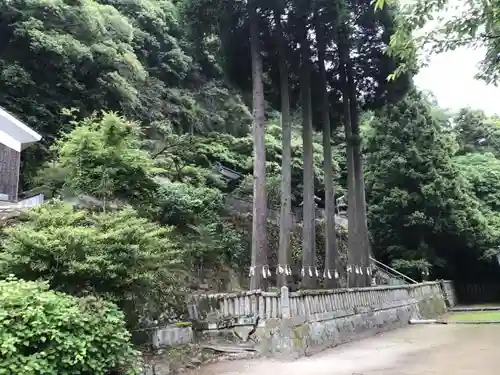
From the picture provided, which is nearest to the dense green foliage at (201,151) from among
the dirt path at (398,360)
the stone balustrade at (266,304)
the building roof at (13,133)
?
the stone balustrade at (266,304)

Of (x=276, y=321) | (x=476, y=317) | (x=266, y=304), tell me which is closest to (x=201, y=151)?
→ (x=266, y=304)

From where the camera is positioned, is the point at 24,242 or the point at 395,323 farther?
the point at 395,323

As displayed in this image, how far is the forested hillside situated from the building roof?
111 cm

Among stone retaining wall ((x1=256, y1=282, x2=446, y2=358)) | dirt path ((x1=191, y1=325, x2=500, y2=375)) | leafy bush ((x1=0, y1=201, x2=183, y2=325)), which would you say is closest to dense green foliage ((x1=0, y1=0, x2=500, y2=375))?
leafy bush ((x1=0, y1=201, x2=183, y2=325))

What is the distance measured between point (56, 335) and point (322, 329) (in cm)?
699

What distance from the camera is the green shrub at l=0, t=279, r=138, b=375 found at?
496 cm

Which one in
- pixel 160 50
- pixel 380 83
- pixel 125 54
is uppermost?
pixel 160 50

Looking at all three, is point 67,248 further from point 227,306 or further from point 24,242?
point 227,306

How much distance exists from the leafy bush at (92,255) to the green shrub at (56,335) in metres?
1.15

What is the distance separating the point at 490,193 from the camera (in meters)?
28.1

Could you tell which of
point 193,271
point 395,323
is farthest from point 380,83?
point 193,271

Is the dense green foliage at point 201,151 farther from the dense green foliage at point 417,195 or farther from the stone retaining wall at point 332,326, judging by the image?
the stone retaining wall at point 332,326

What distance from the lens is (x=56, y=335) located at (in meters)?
5.20

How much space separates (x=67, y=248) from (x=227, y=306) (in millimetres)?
4227
